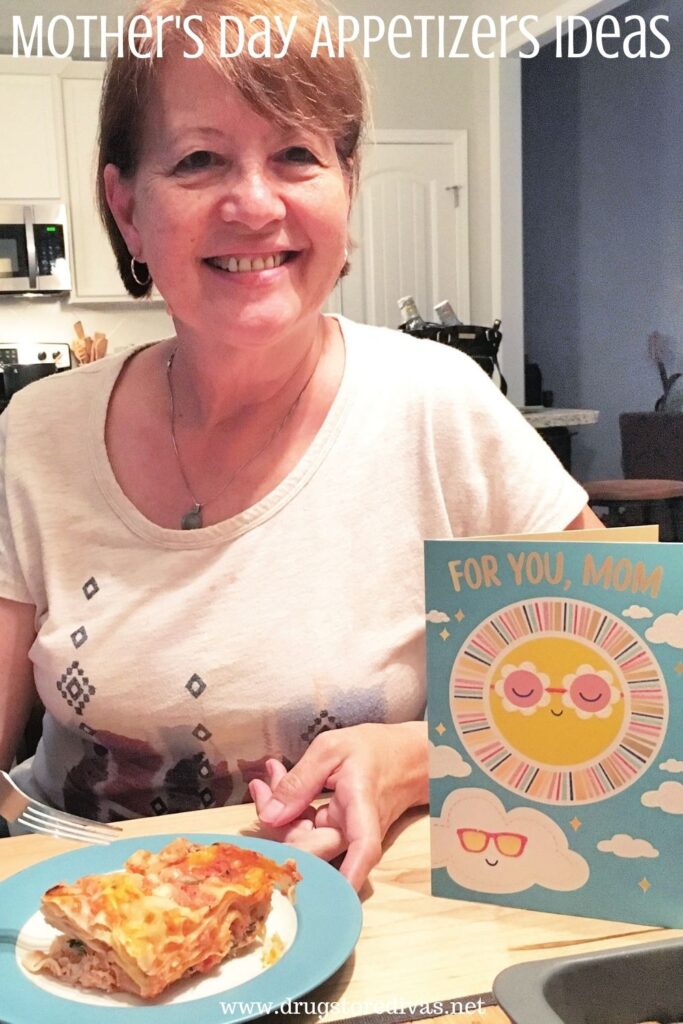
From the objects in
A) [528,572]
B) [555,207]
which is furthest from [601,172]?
[528,572]

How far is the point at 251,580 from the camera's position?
1.03 meters

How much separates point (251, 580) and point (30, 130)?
14.2 ft

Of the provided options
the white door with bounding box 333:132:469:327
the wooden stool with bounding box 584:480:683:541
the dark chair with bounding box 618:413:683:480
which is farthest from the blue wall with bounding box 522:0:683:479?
the wooden stool with bounding box 584:480:683:541

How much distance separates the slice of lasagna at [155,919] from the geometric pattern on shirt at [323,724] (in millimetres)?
332

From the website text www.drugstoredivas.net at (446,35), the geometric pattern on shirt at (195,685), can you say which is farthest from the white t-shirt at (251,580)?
the website text www.drugstoredivas.net at (446,35)

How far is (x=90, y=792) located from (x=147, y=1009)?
55 cm

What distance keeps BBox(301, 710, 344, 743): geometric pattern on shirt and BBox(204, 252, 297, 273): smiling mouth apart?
46 cm

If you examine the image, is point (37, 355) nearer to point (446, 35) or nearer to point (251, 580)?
point (446, 35)

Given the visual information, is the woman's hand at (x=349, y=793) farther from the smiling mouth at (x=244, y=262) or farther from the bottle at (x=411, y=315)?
the bottle at (x=411, y=315)

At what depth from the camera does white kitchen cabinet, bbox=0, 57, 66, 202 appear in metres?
4.60

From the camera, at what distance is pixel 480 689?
26.5 inches

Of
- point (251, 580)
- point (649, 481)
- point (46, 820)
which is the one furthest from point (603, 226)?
point (46, 820)

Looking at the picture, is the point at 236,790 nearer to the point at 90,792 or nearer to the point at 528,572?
the point at 90,792

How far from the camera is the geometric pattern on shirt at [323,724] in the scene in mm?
997
